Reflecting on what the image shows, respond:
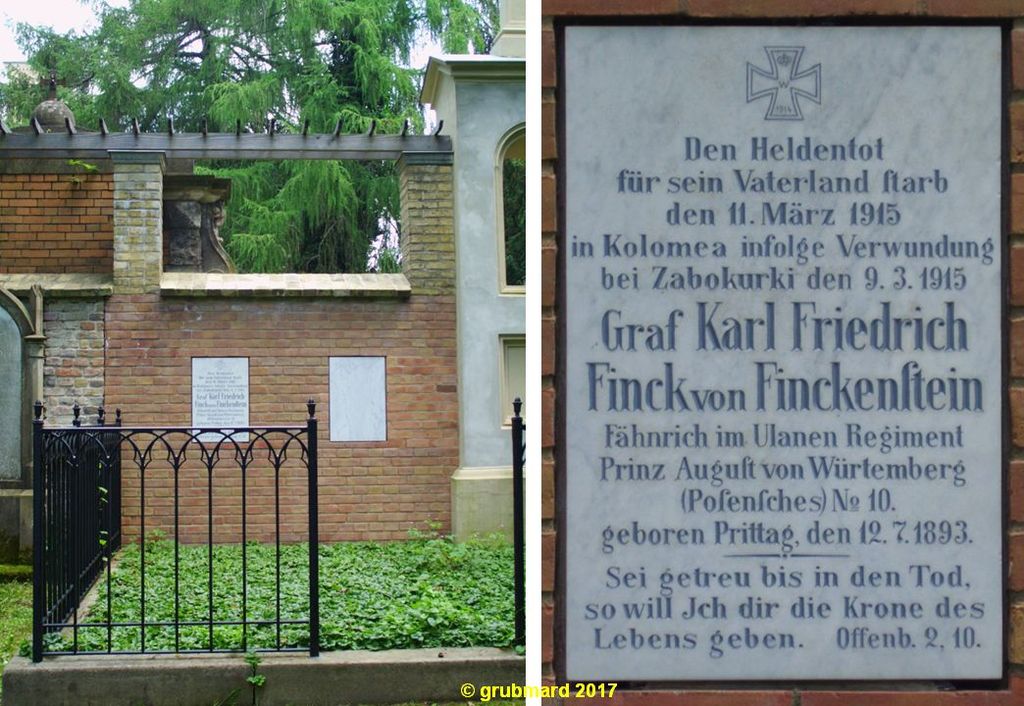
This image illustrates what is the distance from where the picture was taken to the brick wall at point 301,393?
1119 centimetres

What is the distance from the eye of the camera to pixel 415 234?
1148 centimetres

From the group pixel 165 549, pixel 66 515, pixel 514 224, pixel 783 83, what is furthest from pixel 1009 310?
pixel 514 224

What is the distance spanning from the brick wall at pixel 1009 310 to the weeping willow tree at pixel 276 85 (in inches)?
743

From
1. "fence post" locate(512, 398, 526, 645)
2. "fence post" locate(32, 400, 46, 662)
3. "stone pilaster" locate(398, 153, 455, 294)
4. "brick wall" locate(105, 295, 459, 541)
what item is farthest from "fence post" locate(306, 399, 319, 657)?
"stone pilaster" locate(398, 153, 455, 294)

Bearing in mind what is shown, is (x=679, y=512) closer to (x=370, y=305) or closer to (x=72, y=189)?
(x=370, y=305)

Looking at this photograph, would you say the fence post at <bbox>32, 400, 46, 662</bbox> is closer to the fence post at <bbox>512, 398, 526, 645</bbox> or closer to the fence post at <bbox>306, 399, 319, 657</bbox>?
the fence post at <bbox>306, 399, 319, 657</bbox>

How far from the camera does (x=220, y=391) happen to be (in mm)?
11234

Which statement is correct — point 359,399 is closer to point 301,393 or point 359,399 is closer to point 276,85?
point 301,393

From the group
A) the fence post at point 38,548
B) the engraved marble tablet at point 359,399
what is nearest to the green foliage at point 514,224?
the engraved marble tablet at point 359,399

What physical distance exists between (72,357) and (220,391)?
1342 mm

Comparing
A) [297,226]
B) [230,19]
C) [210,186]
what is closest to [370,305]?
[210,186]

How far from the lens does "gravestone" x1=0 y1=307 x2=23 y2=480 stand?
10328 mm

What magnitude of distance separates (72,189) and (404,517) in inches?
181

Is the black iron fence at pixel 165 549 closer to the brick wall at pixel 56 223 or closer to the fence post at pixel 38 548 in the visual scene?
the fence post at pixel 38 548
